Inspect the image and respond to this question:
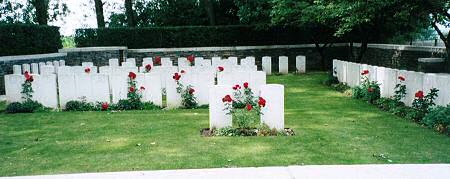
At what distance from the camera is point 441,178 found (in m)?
4.69

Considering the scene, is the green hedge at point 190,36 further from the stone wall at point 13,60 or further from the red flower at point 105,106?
the red flower at point 105,106

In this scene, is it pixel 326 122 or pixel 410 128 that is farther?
pixel 326 122

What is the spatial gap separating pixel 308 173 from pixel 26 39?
583 inches

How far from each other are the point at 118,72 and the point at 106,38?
43.2 feet

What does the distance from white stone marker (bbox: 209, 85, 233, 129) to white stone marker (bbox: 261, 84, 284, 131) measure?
65 cm

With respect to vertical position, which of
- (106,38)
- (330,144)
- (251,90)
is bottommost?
(330,144)

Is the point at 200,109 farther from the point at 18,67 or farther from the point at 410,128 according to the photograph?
the point at 18,67

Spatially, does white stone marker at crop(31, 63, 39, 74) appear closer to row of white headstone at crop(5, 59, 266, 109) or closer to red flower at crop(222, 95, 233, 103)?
row of white headstone at crop(5, 59, 266, 109)

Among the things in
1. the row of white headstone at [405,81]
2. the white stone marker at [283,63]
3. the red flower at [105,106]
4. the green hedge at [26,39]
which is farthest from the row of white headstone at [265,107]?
the white stone marker at [283,63]

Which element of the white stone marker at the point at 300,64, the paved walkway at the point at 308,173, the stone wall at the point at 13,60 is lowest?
the paved walkway at the point at 308,173

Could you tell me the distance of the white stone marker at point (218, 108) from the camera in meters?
7.89

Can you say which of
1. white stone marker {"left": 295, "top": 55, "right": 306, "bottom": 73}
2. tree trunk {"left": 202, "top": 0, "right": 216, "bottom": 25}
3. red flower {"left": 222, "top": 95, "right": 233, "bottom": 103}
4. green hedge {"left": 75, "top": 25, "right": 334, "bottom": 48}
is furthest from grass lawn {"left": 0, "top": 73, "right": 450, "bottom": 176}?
tree trunk {"left": 202, "top": 0, "right": 216, "bottom": 25}

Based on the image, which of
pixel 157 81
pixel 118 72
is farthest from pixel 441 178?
pixel 118 72

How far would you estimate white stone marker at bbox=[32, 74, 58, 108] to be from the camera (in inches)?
426
